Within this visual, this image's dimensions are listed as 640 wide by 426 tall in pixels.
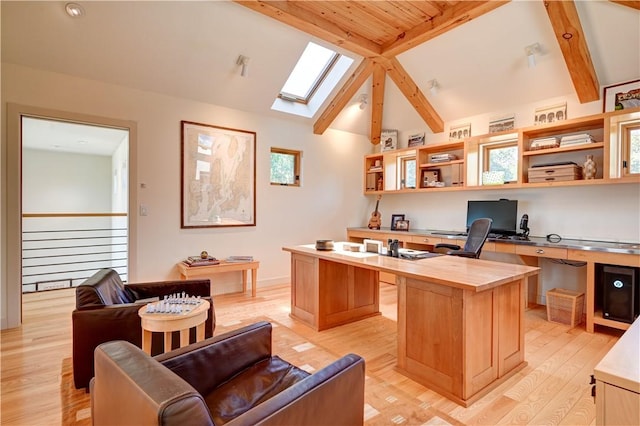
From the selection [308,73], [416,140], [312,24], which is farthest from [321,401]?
[416,140]

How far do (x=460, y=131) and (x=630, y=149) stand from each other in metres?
2.00

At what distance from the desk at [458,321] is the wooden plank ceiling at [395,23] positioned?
2.41m

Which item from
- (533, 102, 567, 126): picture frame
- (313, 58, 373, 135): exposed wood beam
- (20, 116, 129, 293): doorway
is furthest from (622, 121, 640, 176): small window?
(20, 116, 129, 293): doorway

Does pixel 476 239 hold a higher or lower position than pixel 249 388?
higher

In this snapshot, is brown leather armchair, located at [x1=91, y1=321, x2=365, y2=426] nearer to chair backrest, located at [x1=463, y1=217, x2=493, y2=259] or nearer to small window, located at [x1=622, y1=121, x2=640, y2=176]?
chair backrest, located at [x1=463, y1=217, x2=493, y2=259]

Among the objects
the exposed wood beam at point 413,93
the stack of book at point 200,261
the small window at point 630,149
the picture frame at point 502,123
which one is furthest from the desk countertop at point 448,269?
the exposed wood beam at point 413,93

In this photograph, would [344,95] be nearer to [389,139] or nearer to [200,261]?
[389,139]

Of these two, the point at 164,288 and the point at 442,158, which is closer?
the point at 164,288

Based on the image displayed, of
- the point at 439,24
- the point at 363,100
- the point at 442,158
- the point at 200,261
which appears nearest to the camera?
the point at 439,24

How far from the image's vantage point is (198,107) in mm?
4180

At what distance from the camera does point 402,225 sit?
5.48 metres

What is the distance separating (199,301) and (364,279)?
1880mm

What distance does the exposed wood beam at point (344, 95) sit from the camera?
4.42 metres

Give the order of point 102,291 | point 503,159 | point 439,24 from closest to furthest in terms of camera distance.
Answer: point 102,291, point 439,24, point 503,159
